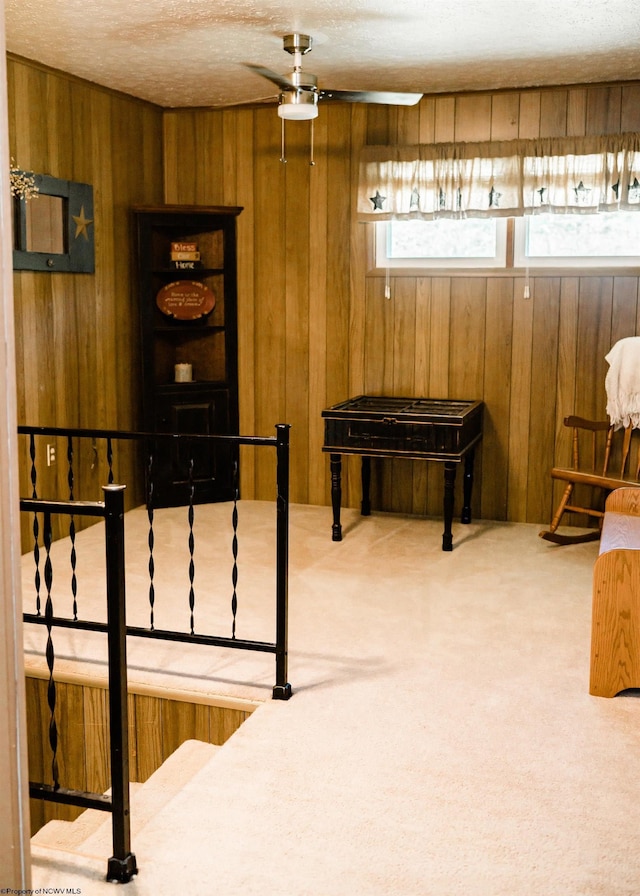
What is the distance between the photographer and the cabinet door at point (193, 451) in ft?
18.9

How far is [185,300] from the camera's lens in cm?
583

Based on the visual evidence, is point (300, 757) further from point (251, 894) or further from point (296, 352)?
point (296, 352)

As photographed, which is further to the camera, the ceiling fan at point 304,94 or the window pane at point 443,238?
the window pane at point 443,238

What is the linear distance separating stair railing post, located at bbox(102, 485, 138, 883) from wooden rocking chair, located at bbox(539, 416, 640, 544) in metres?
3.24

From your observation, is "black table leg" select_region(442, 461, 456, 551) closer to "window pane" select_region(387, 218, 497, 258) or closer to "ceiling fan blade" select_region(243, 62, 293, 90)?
"window pane" select_region(387, 218, 497, 258)

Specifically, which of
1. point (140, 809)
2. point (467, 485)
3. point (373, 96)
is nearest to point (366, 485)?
point (467, 485)

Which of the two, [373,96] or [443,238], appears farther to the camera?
[443,238]

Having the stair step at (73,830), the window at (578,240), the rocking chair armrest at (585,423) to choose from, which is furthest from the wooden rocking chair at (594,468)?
the stair step at (73,830)

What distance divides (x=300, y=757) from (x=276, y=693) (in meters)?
0.40

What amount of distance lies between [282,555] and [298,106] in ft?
7.61

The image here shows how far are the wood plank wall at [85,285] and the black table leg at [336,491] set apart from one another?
55.9 inches

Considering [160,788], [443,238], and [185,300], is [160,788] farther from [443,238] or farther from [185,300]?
[443,238]

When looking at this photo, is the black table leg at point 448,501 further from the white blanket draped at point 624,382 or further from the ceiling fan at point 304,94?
the ceiling fan at point 304,94

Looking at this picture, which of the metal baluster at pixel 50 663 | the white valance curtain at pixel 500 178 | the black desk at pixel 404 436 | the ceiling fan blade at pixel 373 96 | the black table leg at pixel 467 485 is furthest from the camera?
Answer: the black table leg at pixel 467 485
